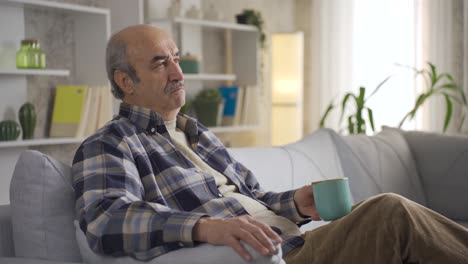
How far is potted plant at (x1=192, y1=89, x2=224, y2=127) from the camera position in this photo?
4.76 metres

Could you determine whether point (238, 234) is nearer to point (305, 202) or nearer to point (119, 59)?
point (305, 202)

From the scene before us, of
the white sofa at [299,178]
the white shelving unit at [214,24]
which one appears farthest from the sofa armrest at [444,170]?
the white shelving unit at [214,24]

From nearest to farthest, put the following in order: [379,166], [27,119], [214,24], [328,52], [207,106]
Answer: [379,166] < [27,119] < [207,106] < [214,24] < [328,52]

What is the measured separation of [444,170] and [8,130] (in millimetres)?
1982

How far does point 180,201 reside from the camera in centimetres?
187

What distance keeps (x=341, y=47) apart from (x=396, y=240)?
14.0ft

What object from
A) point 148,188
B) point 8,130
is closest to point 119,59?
point 148,188

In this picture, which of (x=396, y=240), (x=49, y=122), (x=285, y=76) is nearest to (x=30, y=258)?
(x=396, y=240)

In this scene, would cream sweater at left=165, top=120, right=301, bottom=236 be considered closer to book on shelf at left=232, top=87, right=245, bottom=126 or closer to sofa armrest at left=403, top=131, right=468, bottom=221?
sofa armrest at left=403, top=131, right=468, bottom=221

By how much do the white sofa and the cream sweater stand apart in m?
0.38

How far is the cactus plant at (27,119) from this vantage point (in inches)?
139

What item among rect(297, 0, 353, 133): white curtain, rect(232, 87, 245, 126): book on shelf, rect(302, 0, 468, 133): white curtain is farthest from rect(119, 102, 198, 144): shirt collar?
rect(297, 0, 353, 133): white curtain

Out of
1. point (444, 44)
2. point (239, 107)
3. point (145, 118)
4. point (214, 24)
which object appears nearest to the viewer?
point (145, 118)

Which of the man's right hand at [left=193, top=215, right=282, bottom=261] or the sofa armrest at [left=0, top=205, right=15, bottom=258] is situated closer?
the man's right hand at [left=193, top=215, right=282, bottom=261]
